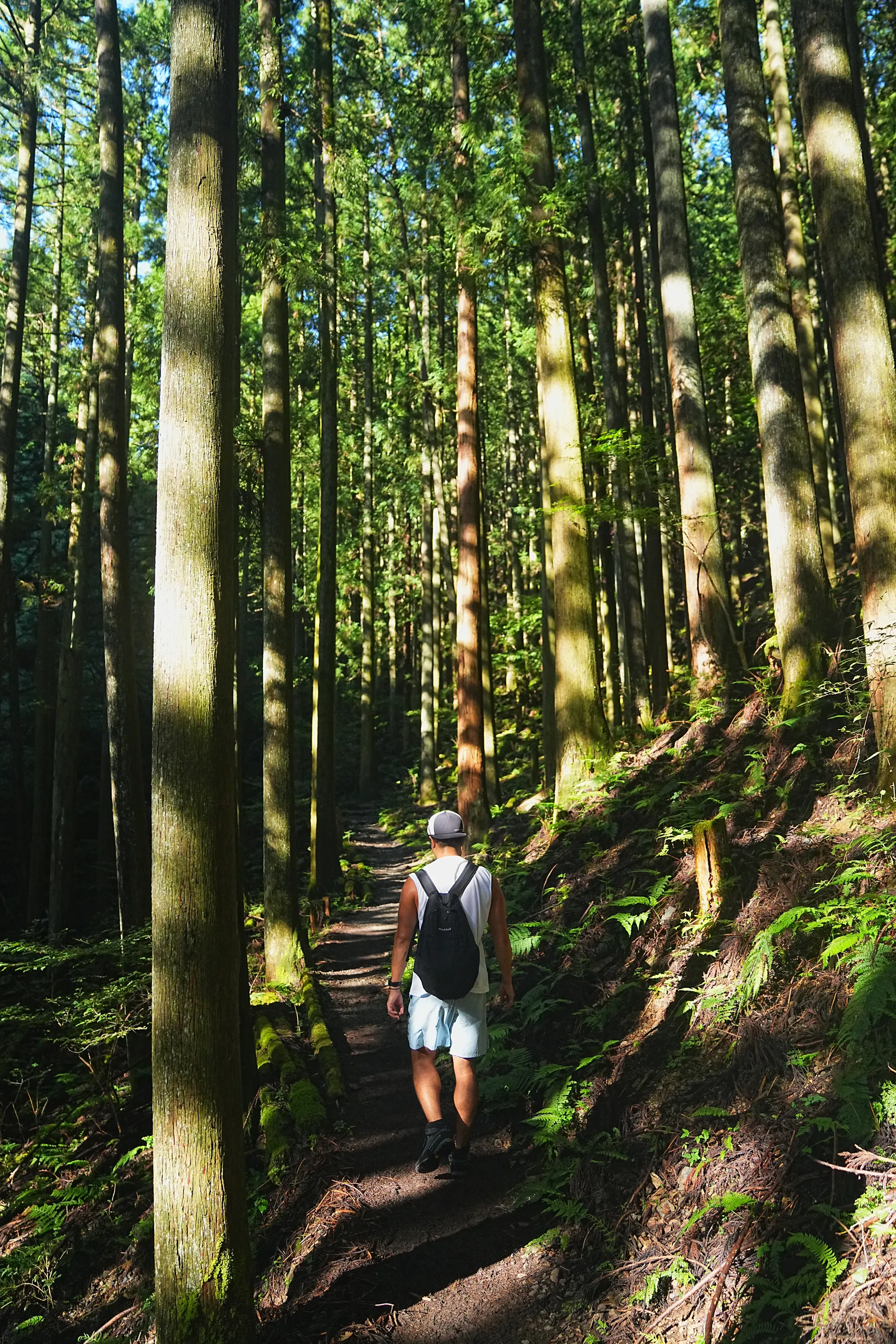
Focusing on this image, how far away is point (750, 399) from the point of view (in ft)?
55.9

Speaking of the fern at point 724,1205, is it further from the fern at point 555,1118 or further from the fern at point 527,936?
the fern at point 527,936

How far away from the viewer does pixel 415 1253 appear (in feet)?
13.4

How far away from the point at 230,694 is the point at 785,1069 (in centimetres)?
305

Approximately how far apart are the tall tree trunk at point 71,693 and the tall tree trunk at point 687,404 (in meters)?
7.80

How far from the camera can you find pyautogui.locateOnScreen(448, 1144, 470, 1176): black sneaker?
4.54 meters

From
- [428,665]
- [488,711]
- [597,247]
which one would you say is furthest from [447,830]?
[428,665]

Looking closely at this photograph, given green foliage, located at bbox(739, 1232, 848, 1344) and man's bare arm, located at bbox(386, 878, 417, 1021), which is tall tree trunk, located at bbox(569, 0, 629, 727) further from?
green foliage, located at bbox(739, 1232, 848, 1344)

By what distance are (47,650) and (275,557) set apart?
39.9ft

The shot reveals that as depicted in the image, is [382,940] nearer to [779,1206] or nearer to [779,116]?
[779,1206]

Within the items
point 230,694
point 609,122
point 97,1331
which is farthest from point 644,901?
point 609,122

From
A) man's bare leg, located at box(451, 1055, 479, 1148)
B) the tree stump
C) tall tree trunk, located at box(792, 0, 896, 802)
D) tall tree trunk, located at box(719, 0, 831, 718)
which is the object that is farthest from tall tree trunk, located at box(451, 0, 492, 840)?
man's bare leg, located at box(451, 1055, 479, 1148)

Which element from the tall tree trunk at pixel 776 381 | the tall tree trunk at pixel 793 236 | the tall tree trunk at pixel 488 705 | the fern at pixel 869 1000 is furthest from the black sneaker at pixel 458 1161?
the tall tree trunk at pixel 793 236

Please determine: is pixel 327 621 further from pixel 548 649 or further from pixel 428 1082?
pixel 428 1082

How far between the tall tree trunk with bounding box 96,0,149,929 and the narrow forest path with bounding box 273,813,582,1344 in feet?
13.4
